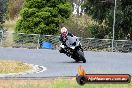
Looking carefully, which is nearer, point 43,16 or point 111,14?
point 111,14

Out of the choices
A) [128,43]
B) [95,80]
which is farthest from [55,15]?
[95,80]

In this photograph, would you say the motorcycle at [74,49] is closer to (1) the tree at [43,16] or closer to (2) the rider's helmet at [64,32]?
(2) the rider's helmet at [64,32]

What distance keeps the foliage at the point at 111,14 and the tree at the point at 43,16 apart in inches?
87.5

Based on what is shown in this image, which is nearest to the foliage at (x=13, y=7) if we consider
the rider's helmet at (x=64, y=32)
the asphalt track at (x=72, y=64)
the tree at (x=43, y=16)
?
the tree at (x=43, y=16)

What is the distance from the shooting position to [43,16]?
1678 inches

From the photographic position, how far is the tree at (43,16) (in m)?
42.2

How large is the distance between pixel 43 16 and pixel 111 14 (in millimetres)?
6078

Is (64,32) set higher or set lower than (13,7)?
higher

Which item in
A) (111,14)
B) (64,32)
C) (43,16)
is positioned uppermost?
(64,32)

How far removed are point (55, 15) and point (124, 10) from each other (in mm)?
6404

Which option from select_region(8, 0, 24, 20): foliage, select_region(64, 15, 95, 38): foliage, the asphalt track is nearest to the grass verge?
the asphalt track

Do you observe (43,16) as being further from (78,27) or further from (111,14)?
(111,14)

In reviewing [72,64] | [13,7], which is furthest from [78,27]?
[13,7]

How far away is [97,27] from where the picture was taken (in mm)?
42656
